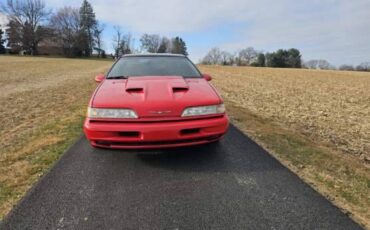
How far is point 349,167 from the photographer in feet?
15.3

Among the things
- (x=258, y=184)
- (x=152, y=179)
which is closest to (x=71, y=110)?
(x=152, y=179)

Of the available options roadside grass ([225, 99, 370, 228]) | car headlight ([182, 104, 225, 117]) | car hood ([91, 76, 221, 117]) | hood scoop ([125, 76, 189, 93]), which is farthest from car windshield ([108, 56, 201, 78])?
roadside grass ([225, 99, 370, 228])

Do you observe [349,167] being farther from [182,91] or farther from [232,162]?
[182,91]

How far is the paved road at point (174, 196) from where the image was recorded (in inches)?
120

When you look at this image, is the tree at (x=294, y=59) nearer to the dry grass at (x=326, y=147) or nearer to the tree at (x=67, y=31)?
the tree at (x=67, y=31)

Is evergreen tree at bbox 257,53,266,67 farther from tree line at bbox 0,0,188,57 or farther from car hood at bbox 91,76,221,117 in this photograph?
car hood at bbox 91,76,221,117

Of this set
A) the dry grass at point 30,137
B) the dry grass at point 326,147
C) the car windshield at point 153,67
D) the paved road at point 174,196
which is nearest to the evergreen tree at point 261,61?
the dry grass at point 326,147

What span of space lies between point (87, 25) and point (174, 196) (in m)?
112

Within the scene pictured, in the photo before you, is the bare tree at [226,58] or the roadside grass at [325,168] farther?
the bare tree at [226,58]

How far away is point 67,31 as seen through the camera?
3947 inches

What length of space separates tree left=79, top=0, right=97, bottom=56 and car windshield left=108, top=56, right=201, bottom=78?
98501 millimetres

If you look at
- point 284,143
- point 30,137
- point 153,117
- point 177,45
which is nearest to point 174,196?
point 153,117

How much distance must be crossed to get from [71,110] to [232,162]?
6.00 metres

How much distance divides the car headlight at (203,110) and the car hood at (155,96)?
0.05 meters
